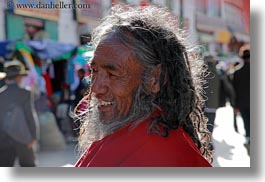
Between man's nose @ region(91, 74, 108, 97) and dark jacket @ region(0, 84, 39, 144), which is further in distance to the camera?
dark jacket @ region(0, 84, 39, 144)

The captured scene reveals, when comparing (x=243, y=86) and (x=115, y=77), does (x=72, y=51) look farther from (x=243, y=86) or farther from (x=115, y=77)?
(x=115, y=77)

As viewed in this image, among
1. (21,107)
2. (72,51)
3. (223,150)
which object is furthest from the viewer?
(72,51)

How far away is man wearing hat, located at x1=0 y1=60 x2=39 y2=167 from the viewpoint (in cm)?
380

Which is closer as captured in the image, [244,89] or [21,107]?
[244,89]

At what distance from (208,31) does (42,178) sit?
57.1 inches

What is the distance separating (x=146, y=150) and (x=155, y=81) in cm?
14

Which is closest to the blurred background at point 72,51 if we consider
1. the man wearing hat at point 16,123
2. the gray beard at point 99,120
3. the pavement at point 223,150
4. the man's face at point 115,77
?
the pavement at point 223,150

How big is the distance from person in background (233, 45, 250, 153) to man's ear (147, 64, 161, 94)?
250cm

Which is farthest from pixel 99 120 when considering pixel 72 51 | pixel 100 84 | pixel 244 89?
pixel 72 51

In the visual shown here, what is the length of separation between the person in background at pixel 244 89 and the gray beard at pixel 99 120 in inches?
95.5

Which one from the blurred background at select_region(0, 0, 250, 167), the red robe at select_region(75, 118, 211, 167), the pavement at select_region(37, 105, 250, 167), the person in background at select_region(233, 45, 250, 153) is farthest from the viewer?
the pavement at select_region(37, 105, 250, 167)

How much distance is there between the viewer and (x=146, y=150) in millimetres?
998

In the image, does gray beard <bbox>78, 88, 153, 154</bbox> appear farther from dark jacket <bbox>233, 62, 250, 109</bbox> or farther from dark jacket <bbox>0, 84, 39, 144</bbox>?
dark jacket <bbox>0, 84, 39, 144</bbox>

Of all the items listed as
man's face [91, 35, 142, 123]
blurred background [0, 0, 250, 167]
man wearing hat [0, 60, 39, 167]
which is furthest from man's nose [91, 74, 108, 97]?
man wearing hat [0, 60, 39, 167]
